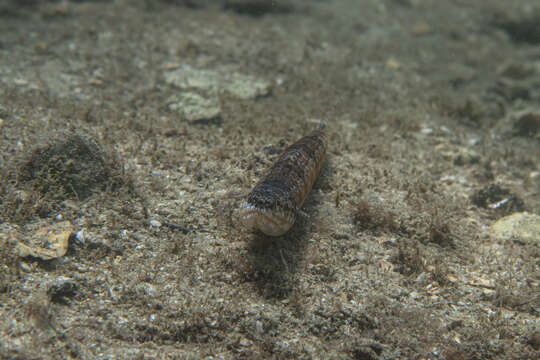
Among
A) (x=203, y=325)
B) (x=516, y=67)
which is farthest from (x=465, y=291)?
(x=516, y=67)

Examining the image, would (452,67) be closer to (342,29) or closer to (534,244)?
(342,29)

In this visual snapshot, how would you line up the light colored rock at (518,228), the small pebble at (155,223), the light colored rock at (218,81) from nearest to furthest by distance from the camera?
the small pebble at (155,223)
the light colored rock at (518,228)
the light colored rock at (218,81)

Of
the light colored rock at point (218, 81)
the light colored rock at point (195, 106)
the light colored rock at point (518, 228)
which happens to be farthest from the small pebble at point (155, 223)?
the light colored rock at point (518, 228)

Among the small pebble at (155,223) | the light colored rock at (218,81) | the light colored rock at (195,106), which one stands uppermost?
the light colored rock at (218,81)

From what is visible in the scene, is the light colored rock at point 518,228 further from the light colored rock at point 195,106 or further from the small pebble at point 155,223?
the light colored rock at point 195,106

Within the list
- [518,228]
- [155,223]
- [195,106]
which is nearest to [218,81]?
[195,106]

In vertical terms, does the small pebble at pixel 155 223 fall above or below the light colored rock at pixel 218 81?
below

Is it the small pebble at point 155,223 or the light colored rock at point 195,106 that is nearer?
the small pebble at point 155,223

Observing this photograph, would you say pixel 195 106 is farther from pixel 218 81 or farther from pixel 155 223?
pixel 155 223

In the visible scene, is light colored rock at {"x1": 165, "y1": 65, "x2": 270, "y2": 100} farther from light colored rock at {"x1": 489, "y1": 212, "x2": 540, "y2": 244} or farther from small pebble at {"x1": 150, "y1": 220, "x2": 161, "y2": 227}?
light colored rock at {"x1": 489, "y1": 212, "x2": 540, "y2": 244}

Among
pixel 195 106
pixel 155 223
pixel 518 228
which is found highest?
pixel 195 106

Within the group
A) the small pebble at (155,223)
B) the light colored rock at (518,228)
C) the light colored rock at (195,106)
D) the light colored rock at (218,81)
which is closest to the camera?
the small pebble at (155,223)

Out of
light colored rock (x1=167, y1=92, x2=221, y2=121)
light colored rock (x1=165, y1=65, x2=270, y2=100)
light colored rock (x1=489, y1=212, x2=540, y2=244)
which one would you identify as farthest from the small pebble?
light colored rock (x1=489, y1=212, x2=540, y2=244)
